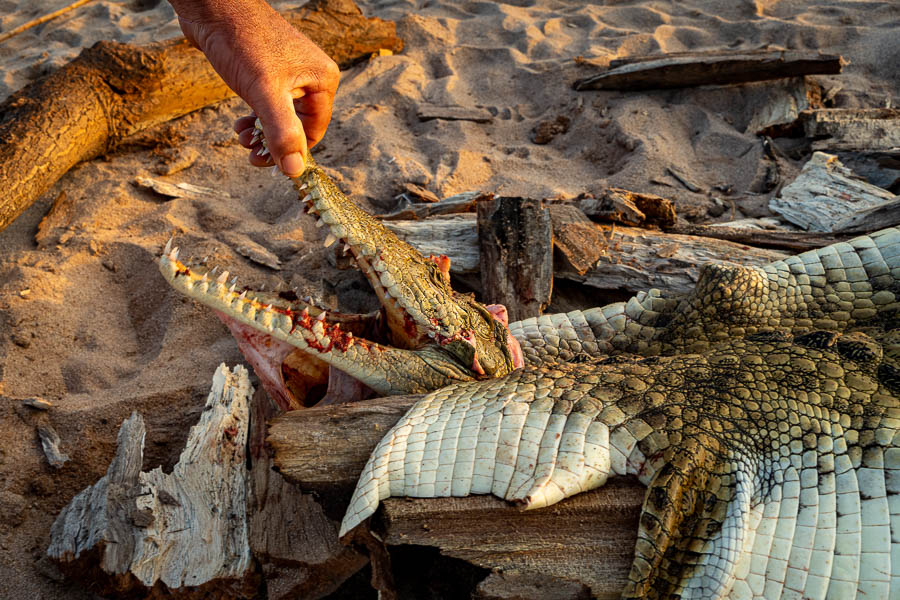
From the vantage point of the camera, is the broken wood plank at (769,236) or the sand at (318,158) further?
the broken wood plank at (769,236)

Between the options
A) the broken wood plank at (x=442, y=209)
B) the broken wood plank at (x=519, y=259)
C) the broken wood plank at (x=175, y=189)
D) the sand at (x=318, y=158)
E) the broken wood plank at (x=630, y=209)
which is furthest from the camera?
the broken wood plank at (x=175, y=189)

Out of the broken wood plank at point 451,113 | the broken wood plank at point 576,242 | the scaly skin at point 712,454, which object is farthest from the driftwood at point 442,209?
the scaly skin at point 712,454

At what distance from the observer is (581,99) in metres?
5.57

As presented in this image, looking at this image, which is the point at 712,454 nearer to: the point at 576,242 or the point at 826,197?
the point at 576,242

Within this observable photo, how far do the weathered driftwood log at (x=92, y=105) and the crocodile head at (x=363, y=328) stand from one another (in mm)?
2323

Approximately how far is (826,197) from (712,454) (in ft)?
9.04

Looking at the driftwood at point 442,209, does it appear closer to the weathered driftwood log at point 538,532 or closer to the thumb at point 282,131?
the thumb at point 282,131

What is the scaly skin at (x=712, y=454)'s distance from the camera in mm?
1913

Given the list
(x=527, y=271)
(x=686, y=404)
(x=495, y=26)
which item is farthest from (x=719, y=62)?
(x=686, y=404)

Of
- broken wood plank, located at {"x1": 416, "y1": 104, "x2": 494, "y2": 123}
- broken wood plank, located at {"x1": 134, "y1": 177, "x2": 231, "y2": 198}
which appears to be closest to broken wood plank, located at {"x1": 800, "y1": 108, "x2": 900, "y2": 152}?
broken wood plank, located at {"x1": 416, "y1": 104, "x2": 494, "y2": 123}

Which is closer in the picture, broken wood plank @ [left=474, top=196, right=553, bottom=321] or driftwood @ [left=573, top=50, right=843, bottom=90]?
broken wood plank @ [left=474, top=196, right=553, bottom=321]

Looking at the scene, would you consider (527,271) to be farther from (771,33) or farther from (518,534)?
(771,33)

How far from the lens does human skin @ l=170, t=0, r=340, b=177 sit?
6.90 ft

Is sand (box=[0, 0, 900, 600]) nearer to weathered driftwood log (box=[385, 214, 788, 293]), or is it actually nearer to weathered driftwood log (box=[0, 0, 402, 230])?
A: weathered driftwood log (box=[0, 0, 402, 230])
